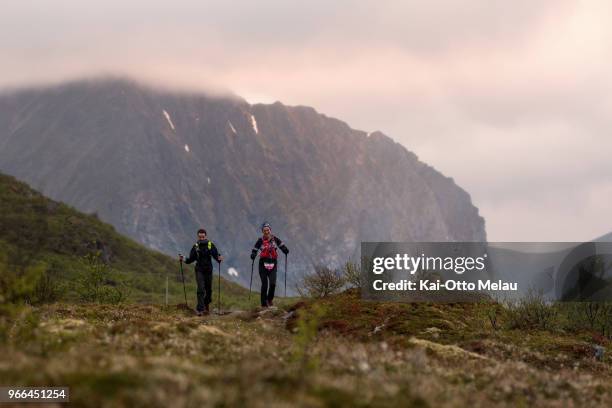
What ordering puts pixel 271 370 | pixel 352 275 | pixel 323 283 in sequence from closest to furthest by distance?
pixel 271 370 → pixel 352 275 → pixel 323 283

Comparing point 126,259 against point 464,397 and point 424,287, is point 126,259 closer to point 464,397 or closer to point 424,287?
point 424,287

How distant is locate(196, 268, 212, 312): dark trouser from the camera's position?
3497 cm

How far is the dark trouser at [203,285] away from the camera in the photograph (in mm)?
34969

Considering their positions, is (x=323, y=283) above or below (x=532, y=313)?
above

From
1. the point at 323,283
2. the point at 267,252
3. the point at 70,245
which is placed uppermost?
the point at 70,245

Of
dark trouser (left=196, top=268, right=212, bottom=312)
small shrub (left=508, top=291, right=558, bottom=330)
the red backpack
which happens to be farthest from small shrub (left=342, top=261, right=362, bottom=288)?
dark trouser (left=196, top=268, right=212, bottom=312)

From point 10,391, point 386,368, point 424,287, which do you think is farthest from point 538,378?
point 424,287

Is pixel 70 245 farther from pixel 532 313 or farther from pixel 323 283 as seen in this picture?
pixel 532 313

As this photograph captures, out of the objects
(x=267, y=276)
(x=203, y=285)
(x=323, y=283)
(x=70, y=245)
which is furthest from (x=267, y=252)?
(x=70, y=245)

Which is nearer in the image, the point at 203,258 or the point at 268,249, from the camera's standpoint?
the point at 203,258

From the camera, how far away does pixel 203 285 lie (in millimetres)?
35406

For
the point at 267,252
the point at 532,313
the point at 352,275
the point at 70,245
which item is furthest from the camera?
the point at 70,245

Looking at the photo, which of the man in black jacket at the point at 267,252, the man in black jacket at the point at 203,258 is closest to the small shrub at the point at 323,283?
the man in black jacket at the point at 267,252

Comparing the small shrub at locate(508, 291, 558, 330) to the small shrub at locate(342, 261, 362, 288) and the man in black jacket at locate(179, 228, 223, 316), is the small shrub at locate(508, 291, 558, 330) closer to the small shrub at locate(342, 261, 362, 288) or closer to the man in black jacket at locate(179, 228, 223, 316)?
the small shrub at locate(342, 261, 362, 288)
